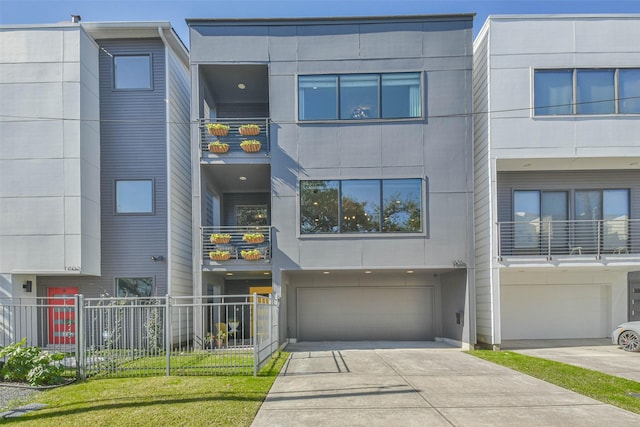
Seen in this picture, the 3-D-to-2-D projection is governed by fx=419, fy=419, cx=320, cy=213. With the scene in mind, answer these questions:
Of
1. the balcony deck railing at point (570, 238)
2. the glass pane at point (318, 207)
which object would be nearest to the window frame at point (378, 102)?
the glass pane at point (318, 207)

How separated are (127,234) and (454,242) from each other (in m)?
9.67

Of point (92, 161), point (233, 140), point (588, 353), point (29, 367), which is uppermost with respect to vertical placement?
point (233, 140)

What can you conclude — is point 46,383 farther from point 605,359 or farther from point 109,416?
point 605,359

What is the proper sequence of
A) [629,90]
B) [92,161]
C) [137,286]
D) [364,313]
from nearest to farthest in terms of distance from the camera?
[629,90], [92,161], [137,286], [364,313]

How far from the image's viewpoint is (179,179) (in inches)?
539

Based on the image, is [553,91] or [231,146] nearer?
[553,91]

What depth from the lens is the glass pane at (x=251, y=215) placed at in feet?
48.7

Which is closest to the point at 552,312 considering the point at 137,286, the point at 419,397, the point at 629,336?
the point at 629,336

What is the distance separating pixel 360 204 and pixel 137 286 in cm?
714

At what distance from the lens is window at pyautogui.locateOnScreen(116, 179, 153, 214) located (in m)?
12.8

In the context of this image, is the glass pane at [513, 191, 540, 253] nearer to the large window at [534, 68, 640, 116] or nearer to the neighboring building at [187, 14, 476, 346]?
the neighboring building at [187, 14, 476, 346]

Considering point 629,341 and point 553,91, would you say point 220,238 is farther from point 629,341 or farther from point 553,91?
point 629,341

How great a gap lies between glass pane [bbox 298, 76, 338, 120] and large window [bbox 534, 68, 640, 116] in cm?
567

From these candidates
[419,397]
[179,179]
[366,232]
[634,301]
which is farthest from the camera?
[179,179]
